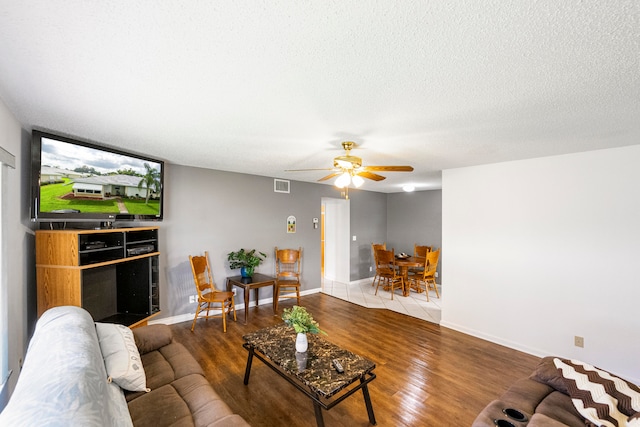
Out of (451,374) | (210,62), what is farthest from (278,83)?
(451,374)

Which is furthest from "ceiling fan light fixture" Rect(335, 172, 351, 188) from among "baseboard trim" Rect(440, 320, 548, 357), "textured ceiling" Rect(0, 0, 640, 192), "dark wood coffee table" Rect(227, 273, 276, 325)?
"baseboard trim" Rect(440, 320, 548, 357)

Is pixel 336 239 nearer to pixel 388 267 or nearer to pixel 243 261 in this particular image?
pixel 388 267

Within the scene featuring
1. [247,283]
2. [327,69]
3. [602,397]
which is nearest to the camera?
[327,69]

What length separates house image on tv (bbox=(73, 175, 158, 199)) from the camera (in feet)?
8.25

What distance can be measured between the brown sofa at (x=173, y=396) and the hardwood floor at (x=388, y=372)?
557 mm

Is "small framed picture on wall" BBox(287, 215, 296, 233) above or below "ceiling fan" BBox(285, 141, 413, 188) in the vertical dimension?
below

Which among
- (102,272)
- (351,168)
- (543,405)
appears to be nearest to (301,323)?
(351,168)

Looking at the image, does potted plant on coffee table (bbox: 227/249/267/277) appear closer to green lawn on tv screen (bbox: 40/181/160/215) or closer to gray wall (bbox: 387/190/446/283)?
green lawn on tv screen (bbox: 40/181/160/215)

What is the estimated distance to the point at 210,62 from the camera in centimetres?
129

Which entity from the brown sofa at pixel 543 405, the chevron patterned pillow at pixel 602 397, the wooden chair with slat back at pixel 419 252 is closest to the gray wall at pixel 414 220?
the wooden chair with slat back at pixel 419 252

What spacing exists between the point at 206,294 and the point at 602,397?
13.3ft

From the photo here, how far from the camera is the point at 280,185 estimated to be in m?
4.95

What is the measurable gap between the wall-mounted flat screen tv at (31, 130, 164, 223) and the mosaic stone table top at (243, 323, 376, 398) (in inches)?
81.0

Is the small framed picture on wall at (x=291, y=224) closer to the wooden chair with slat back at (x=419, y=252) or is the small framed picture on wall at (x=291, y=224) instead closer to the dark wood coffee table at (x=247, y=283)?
the dark wood coffee table at (x=247, y=283)
